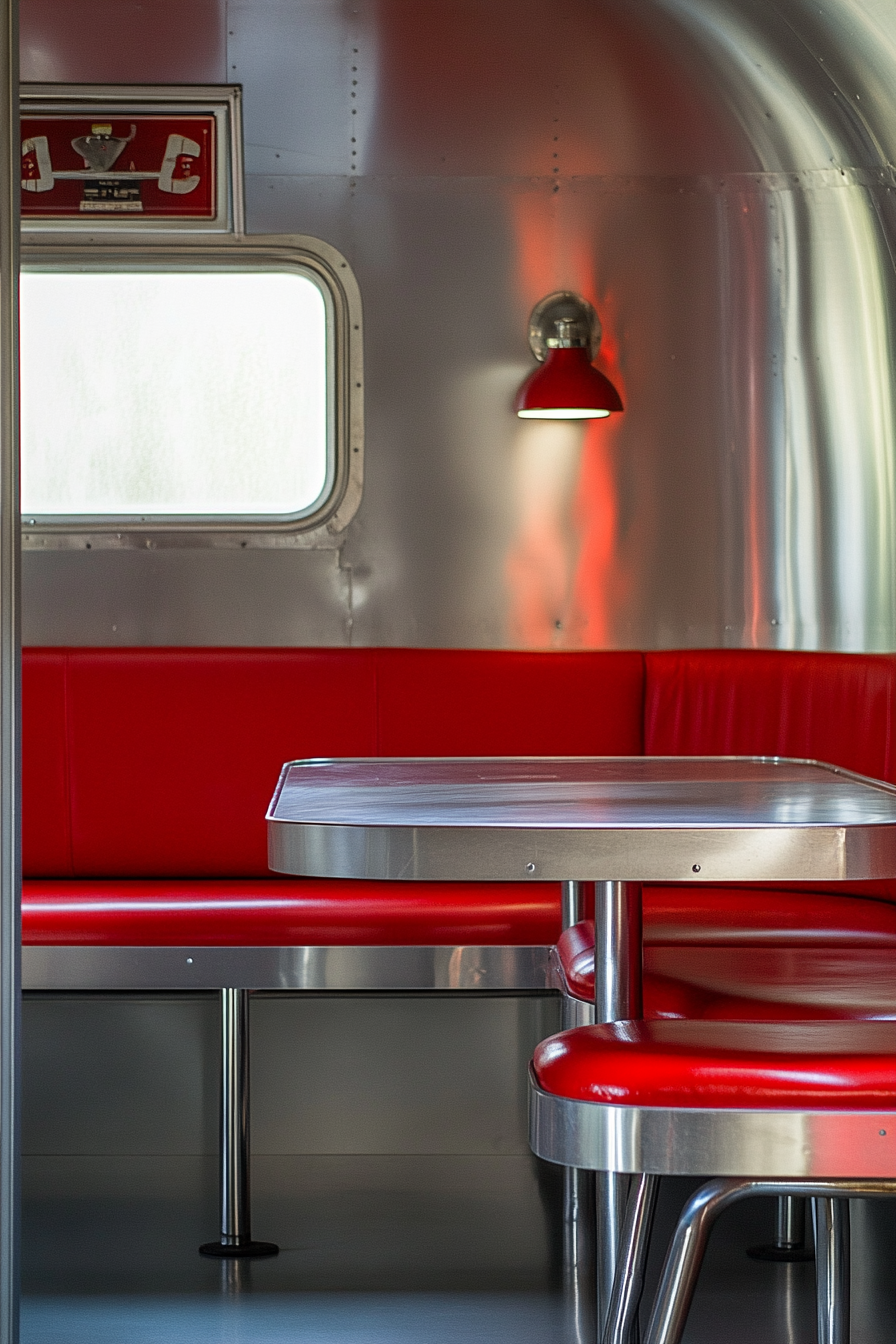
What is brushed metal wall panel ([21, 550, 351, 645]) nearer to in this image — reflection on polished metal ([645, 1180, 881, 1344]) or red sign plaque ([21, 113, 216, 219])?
red sign plaque ([21, 113, 216, 219])

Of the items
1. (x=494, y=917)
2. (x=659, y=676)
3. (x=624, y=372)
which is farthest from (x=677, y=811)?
(x=624, y=372)

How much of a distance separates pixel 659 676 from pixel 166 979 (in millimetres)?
1389

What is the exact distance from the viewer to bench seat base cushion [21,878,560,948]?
3.22 m

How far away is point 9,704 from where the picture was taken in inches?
66.8

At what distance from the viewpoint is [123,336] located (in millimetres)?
3930

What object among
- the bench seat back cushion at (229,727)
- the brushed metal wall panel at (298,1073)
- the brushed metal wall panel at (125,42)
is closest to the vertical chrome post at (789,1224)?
the brushed metal wall panel at (298,1073)

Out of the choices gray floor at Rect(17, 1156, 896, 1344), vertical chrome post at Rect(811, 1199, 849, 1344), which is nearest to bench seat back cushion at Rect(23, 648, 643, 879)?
gray floor at Rect(17, 1156, 896, 1344)

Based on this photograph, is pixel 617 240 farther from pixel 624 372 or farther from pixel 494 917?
pixel 494 917

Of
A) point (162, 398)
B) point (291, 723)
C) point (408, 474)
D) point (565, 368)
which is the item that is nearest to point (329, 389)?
point (408, 474)

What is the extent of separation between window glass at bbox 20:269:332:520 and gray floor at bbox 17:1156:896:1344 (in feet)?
5.16

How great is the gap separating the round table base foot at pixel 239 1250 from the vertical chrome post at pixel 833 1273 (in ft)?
4.65

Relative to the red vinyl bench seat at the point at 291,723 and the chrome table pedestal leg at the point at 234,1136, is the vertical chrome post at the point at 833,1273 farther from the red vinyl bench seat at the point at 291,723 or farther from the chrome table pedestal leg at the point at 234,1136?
the red vinyl bench seat at the point at 291,723

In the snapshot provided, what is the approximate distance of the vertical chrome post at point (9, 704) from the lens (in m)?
1.67

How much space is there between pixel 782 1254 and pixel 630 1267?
1363mm
